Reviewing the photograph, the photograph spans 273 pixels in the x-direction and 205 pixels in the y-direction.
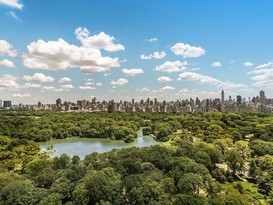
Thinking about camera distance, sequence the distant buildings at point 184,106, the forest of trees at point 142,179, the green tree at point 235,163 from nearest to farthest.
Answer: the forest of trees at point 142,179
the green tree at point 235,163
the distant buildings at point 184,106

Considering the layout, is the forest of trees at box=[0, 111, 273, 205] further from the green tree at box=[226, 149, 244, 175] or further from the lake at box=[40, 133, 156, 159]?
the lake at box=[40, 133, 156, 159]

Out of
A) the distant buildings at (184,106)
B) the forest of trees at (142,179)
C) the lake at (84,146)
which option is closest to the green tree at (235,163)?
the forest of trees at (142,179)

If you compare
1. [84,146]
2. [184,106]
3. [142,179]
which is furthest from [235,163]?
[184,106]

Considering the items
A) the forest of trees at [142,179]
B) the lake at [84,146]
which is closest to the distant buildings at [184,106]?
the lake at [84,146]

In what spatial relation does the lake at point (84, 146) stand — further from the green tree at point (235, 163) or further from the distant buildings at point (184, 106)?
the distant buildings at point (184, 106)

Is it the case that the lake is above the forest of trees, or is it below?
below

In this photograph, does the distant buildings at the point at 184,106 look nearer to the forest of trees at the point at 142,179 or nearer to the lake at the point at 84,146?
the lake at the point at 84,146

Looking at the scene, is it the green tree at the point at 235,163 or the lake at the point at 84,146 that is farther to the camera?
the lake at the point at 84,146

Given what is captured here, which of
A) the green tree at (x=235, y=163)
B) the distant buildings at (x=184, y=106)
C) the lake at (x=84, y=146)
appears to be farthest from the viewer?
the distant buildings at (x=184, y=106)

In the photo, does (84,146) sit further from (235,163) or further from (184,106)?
(184,106)

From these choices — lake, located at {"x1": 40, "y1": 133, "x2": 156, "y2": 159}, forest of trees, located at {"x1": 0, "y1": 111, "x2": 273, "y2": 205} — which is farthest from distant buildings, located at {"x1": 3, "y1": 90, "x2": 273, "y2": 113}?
forest of trees, located at {"x1": 0, "y1": 111, "x2": 273, "y2": 205}

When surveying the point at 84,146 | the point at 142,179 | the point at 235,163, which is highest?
the point at 142,179

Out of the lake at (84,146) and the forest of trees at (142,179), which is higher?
the forest of trees at (142,179)
